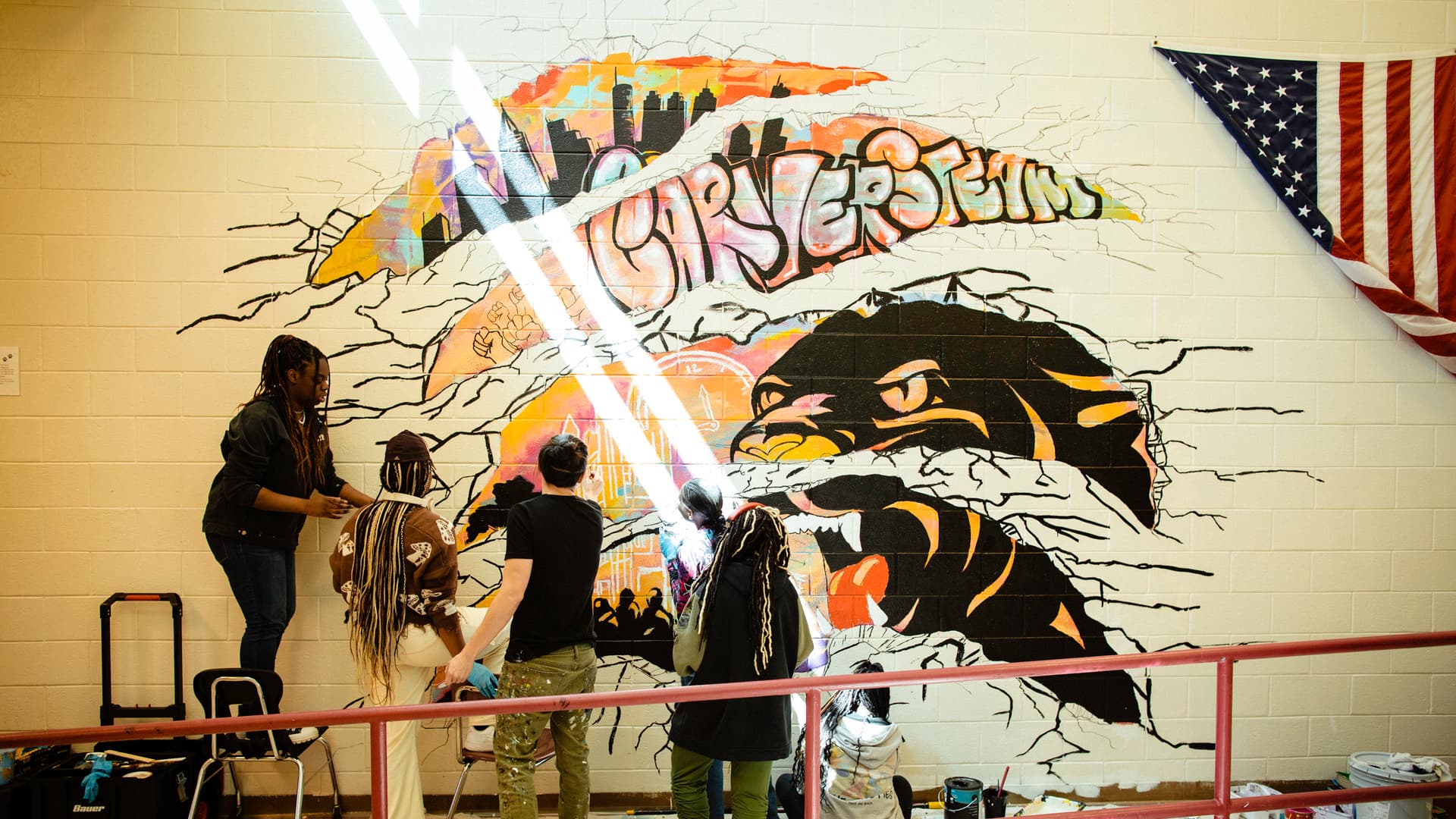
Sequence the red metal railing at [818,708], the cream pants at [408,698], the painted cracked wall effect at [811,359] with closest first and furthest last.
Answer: the red metal railing at [818,708] → the cream pants at [408,698] → the painted cracked wall effect at [811,359]

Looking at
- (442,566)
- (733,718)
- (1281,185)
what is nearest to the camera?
(733,718)

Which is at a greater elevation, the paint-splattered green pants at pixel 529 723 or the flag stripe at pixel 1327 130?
the flag stripe at pixel 1327 130

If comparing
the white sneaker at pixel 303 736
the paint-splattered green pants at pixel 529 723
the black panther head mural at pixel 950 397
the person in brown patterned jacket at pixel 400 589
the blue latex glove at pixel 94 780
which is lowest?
the blue latex glove at pixel 94 780

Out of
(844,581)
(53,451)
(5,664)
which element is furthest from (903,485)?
(5,664)

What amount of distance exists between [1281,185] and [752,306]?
7.84 ft

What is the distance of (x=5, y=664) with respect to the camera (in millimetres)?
3645

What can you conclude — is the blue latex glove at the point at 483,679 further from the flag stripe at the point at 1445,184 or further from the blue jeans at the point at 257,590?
the flag stripe at the point at 1445,184

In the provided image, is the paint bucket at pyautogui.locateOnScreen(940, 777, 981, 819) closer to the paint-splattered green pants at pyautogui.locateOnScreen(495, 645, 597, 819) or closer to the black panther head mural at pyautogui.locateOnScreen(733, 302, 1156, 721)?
the black panther head mural at pyautogui.locateOnScreen(733, 302, 1156, 721)

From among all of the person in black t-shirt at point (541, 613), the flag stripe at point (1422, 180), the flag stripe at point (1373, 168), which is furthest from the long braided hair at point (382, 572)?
the flag stripe at point (1422, 180)

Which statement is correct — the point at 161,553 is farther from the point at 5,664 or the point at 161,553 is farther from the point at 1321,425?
the point at 1321,425

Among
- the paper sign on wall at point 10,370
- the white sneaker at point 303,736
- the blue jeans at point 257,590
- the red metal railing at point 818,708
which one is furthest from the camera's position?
the paper sign on wall at point 10,370

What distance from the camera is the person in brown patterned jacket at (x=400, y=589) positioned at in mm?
2936

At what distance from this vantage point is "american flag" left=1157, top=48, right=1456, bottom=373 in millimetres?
3885

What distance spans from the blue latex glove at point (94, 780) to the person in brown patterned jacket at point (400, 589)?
43.2 inches
